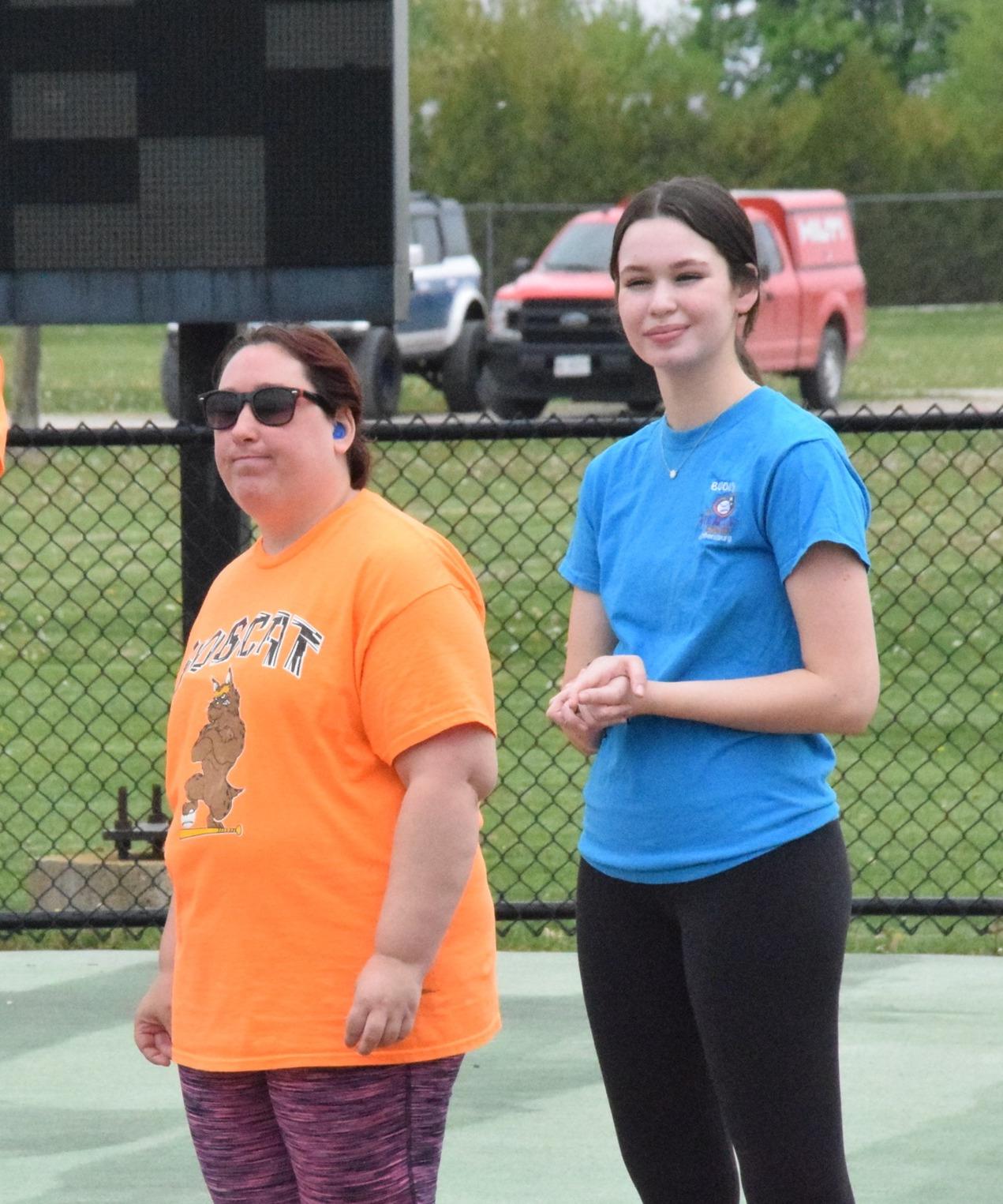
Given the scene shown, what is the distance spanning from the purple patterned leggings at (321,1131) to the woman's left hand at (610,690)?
44 centimetres

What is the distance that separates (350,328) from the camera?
18578 mm

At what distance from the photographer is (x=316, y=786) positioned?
2.34 meters

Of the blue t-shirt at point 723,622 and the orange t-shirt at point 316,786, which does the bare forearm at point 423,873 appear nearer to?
the orange t-shirt at point 316,786

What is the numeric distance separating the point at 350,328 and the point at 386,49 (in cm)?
1363

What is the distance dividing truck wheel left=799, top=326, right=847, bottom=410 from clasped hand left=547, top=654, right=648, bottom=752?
18922mm

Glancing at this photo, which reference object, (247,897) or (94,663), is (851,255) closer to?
(94,663)

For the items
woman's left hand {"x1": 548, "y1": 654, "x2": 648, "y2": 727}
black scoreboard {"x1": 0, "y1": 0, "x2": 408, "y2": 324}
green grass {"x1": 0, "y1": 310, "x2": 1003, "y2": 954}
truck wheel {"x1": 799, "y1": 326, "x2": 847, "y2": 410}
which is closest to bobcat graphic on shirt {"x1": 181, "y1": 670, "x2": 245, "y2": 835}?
woman's left hand {"x1": 548, "y1": 654, "x2": 648, "y2": 727}

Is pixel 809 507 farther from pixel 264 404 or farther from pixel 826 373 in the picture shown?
pixel 826 373

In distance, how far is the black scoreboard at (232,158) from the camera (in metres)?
5.02

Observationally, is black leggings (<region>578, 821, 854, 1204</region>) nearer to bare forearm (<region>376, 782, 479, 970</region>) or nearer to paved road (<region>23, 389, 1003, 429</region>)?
bare forearm (<region>376, 782, 479, 970</region>)

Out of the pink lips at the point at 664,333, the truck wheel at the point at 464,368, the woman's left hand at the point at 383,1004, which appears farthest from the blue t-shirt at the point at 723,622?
the truck wheel at the point at 464,368

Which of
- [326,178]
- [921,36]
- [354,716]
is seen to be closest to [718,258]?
[354,716]

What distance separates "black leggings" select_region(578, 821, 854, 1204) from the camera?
7.89ft

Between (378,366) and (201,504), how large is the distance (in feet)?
43.5
